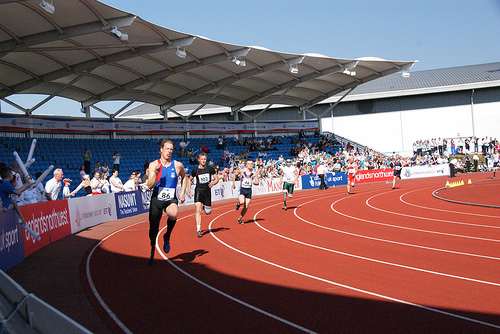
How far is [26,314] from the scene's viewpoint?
3.95 metres

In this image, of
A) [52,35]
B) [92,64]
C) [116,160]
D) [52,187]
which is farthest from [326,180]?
[52,187]

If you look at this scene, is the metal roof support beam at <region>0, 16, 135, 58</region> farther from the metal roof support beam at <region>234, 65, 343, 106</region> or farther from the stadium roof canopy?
the metal roof support beam at <region>234, 65, 343, 106</region>

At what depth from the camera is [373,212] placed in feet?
50.1

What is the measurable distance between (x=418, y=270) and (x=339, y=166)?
29.0m

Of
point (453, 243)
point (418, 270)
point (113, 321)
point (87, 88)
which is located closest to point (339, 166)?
point (87, 88)

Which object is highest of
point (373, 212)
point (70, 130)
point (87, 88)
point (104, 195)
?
point (87, 88)

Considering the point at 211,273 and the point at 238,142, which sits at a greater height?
the point at 238,142

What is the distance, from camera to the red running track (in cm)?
480

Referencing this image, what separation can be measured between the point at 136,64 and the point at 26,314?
80.2 ft

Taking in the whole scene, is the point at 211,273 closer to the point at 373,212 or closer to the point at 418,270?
the point at 418,270

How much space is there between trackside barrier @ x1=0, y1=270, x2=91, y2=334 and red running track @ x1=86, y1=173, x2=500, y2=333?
1.17 meters

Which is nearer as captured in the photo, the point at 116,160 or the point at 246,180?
the point at 246,180

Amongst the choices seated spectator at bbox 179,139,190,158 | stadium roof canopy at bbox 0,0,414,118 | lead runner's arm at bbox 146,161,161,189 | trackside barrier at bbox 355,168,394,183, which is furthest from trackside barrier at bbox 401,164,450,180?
lead runner's arm at bbox 146,161,161,189

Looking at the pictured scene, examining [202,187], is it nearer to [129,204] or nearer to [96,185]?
[96,185]
